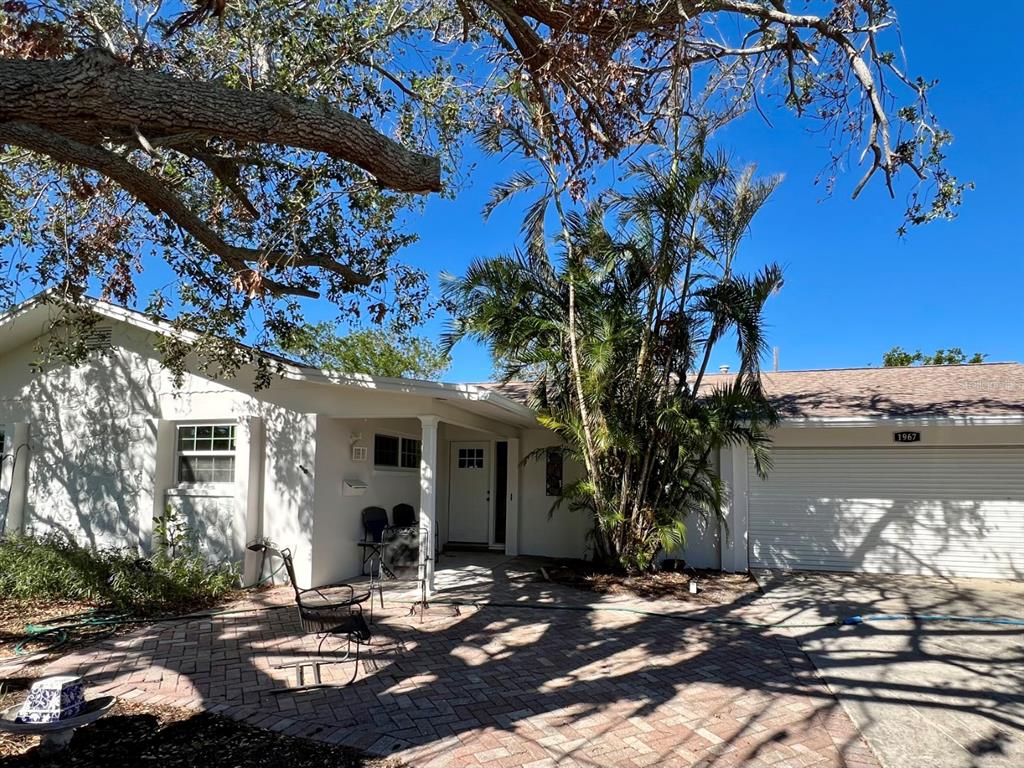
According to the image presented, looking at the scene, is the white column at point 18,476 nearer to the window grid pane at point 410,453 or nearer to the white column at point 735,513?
the window grid pane at point 410,453

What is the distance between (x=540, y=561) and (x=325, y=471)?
4298 millimetres

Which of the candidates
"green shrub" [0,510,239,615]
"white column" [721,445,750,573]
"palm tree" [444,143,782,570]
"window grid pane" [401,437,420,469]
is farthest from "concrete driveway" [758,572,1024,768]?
"green shrub" [0,510,239,615]

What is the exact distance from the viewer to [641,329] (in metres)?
9.32

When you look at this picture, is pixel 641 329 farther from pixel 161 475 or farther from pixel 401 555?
pixel 161 475

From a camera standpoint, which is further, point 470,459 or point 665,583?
point 470,459

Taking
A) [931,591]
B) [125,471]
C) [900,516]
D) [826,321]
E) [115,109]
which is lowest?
[931,591]

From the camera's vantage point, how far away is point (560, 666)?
19.1 ft

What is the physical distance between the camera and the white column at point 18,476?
10594mm

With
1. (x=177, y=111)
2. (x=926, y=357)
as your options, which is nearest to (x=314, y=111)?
(x=177, y=111)

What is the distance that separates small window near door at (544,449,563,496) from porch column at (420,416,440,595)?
381 cm

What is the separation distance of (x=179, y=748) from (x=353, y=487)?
5.48m

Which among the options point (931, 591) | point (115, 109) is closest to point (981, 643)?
point (931, 591)

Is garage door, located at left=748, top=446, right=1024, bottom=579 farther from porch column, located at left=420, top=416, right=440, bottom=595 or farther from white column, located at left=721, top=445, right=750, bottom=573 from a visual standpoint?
porch column, located at left=420, top=416, right=440, bottom=595

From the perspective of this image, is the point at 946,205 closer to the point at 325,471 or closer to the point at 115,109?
the point at 115,109
